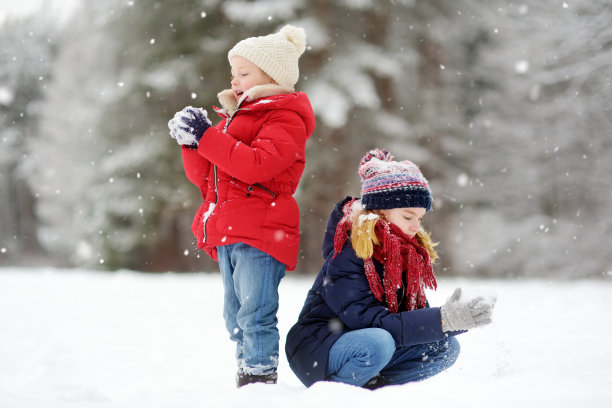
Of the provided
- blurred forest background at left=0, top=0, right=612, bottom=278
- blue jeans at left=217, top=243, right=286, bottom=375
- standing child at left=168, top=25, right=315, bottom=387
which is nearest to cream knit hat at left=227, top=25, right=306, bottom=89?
standing child at left=168, top=25, right=315, bottom=387

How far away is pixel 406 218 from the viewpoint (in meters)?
2.81

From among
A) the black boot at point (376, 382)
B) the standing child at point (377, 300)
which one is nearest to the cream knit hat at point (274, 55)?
the standing child at point (377, 300)

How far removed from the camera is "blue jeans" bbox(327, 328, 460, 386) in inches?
101

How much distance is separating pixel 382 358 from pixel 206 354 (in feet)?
7.14

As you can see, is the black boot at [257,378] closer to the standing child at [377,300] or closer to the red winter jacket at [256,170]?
the standing child at [377,300]

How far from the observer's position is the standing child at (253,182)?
2.73m

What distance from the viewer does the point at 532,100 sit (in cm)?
1295

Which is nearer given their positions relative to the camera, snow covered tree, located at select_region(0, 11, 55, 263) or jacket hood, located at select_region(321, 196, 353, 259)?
jacket hood, located at select_region(321, 196, 353, 259)

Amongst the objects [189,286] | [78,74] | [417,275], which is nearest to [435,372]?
[417,275]

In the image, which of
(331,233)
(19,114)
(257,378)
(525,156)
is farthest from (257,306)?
(19,114)

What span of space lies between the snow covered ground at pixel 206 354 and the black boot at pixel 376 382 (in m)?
0.16

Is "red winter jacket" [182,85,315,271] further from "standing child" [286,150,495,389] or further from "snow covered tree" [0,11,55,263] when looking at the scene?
"snow covered tree" [0,11,55,263]

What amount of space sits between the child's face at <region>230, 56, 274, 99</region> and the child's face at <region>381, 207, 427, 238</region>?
0.86 meters

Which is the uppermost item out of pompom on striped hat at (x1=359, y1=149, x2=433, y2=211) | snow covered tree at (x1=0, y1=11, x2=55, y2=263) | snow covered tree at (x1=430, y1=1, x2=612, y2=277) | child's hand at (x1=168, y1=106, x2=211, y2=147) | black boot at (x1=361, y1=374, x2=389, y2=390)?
snow covered tree at (x1=0, y1=11, x2=55, y2=263)
